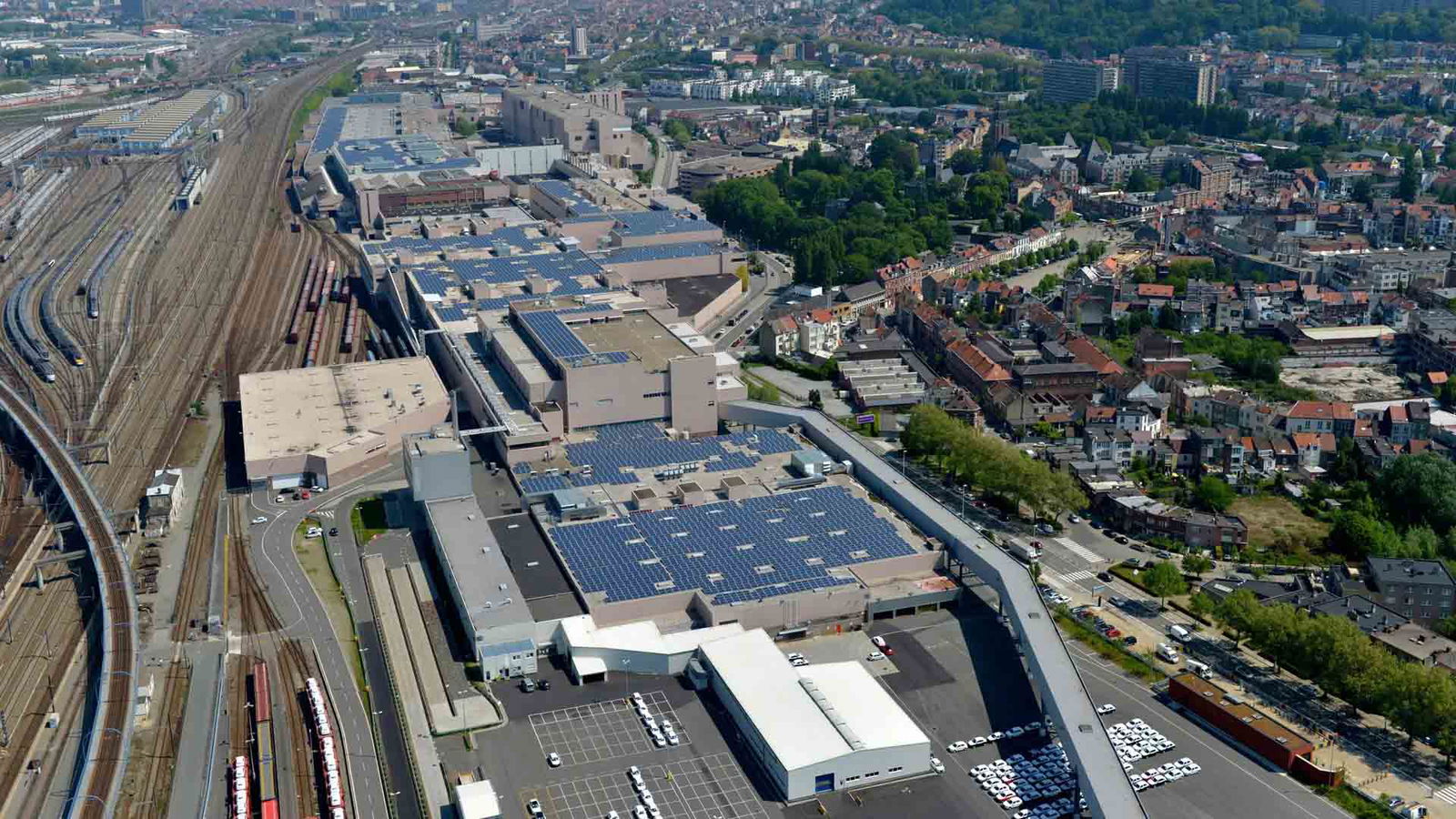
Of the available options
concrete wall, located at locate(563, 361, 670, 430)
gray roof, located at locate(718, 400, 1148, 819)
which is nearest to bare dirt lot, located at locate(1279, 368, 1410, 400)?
gray roof, located at locate(718, 400, 1148, 819)

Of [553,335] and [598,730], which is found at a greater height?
[553,335]

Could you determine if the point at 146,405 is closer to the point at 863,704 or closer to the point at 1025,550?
the point at 1025,550

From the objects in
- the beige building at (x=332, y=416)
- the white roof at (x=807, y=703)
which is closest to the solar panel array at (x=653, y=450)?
the beige building at (x=332, y=416)

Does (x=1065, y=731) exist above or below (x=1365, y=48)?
below

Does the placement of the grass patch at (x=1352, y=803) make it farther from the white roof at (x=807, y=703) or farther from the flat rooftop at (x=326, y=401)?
the flat rooftop at (x=326, y=401)

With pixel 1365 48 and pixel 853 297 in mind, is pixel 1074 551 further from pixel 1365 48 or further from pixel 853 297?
pixel 1365 48

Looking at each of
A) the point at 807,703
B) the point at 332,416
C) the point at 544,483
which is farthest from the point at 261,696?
Result: the point at 332,416

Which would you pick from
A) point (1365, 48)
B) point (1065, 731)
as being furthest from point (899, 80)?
point (1065, 731)
